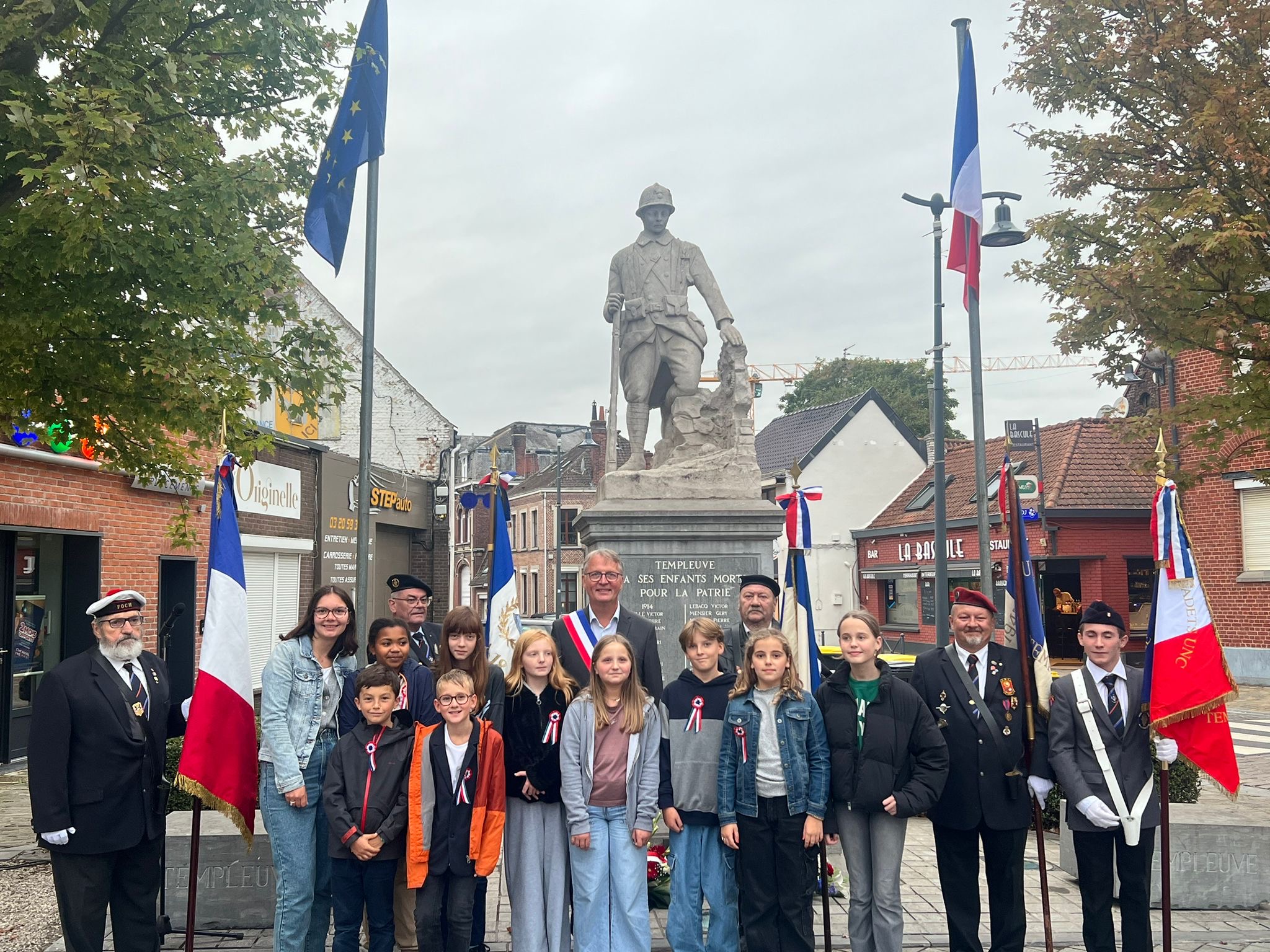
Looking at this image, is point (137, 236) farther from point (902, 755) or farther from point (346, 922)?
point (902, 755)

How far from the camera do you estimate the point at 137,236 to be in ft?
22.7

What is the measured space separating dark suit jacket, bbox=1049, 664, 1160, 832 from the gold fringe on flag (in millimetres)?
4051

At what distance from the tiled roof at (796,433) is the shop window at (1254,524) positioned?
15.0m

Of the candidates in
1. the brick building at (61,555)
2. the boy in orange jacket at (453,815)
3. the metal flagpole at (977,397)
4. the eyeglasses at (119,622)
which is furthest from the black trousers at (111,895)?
the metal flagpole at (977,397)

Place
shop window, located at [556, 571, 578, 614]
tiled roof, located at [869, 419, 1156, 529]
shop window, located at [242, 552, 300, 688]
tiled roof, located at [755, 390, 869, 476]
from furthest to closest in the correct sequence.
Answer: shop window, located at [556, 571, 578, 614], tiled roof, located at [755, 390, 869, 476], tiled roof, located at [869, 419, 1156, 529], shop window, located at [242, 552, 300, 688]

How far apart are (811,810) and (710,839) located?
0.56 m

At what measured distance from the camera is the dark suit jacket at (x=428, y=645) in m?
6.52

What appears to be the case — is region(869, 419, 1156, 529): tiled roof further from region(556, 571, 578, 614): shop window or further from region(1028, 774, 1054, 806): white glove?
region(1028, 774, 1054, 806): white glove

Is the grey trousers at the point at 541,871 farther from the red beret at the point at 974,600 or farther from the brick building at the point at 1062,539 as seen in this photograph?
the brick building at the point at 1062,539

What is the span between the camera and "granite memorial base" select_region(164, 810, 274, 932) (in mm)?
5945

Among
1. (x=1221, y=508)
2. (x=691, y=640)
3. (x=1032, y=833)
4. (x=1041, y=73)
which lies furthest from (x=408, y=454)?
(x=691, y=640)

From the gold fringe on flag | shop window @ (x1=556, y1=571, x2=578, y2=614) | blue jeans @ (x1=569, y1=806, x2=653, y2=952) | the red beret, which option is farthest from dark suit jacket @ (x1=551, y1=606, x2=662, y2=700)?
shop window @ (x1=556, y1=571, x2=578, y2=614)

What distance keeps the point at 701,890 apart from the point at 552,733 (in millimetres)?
1054

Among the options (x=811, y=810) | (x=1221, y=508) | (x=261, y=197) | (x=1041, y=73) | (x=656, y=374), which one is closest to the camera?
(x=811, y=810)
